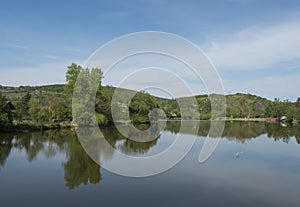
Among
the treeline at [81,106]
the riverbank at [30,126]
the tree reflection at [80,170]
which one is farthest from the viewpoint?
the treeline at [81,106]

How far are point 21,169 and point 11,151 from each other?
4237 millimetres

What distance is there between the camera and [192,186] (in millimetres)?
8391

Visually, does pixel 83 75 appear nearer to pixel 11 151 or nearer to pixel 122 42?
pixel 11 151

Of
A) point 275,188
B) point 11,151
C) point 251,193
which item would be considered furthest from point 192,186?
point 11,151

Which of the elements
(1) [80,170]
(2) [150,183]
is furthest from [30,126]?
(2) [150,183]

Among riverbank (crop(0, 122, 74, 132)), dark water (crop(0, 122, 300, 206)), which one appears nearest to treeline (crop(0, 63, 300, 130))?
riverbank (crop(0, 122, 74, 132))

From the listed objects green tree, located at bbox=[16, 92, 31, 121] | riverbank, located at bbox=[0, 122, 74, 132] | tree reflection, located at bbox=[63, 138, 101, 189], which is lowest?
tree reflection, located at bbox=[63, 138, 101, 189]

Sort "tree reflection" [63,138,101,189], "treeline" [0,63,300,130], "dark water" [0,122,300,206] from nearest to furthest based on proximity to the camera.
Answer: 1. "dark water" [0,122,300,206]
2. "tree reflection" [63,138,101,189]
3. "treeline" [0,63,300,130]

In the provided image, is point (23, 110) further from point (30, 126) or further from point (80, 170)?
point (80, 170)

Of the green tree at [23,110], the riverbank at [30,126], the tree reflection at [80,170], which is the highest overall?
the green tree at [23,110]

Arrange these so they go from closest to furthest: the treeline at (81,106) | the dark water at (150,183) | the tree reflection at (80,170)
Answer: the dark water at (150,183) < the tree reflection at (80,170) < the treeline at (81,106)

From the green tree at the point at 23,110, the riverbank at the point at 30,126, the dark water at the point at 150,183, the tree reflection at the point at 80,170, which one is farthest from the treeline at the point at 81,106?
the dark water at the point at 150,183

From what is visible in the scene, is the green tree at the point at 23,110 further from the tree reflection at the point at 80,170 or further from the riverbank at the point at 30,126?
the tree reflection at the point at 80,170

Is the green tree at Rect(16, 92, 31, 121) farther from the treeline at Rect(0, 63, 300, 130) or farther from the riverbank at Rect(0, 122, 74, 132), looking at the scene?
the riverbank at Rect(0, 122, 74, 132)
